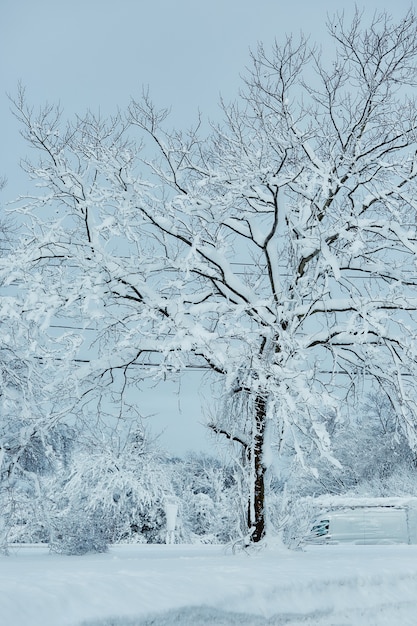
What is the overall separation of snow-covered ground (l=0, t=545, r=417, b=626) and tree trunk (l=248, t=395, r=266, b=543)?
4215 millimetres

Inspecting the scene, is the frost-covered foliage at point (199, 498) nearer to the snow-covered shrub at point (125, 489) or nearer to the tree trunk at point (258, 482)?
the snow-covered shrub at point (125, 489)

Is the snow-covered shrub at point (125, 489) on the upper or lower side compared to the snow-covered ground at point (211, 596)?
upper

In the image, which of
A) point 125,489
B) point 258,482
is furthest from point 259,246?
point 125,489

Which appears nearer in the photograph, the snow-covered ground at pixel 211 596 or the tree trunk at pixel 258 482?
the snow-covered ground at pixel 211 596

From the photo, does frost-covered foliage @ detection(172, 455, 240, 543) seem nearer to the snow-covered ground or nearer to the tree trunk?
the tree trunk

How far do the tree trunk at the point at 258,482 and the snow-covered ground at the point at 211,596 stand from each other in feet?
13.8

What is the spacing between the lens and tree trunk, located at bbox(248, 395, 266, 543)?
9734 mm

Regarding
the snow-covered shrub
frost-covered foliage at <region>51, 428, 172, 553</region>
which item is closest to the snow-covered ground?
frost-covered foliage at <region>51, 428, 172, 553</region>

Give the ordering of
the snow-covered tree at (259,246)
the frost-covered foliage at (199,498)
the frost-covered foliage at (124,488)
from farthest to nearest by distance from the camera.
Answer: the frost-covered foliage at (199,498)
the frost-covered foliage at (124,488)
the snow-covered tree at (259,246)

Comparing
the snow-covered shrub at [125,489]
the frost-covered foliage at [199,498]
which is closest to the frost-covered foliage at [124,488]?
the snow-covered shrub at [125,489]

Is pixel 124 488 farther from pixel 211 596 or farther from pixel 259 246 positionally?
pixel 211 596

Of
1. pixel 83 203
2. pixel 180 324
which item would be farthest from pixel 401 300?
pixel 83 203

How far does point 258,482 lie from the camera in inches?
390

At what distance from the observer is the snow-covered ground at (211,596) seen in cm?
288
